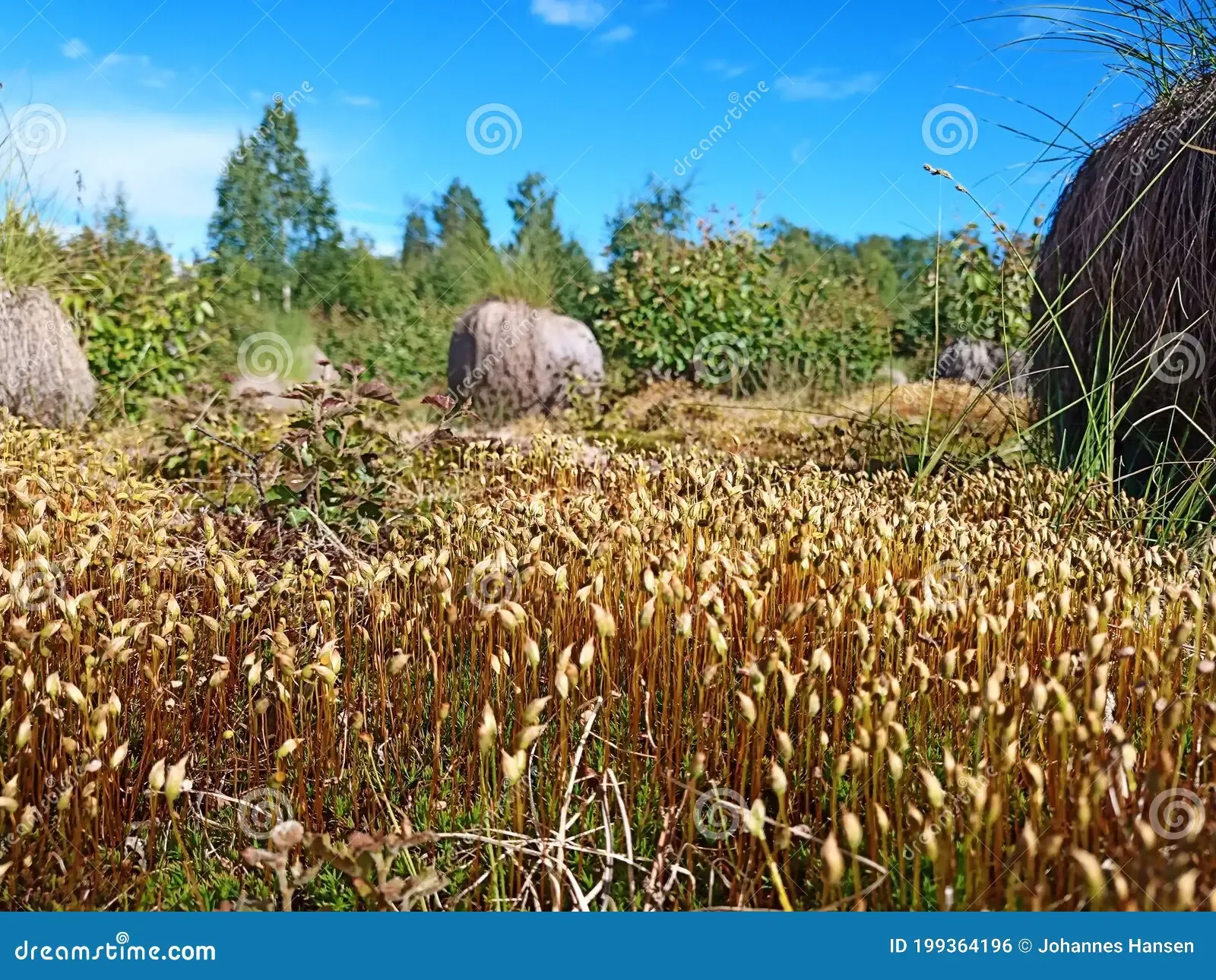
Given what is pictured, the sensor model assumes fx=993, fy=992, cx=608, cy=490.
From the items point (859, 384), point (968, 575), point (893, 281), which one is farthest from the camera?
point (893, 281)

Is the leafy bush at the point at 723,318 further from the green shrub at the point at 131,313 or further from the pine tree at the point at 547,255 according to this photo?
the green shrub at the point at 131,313

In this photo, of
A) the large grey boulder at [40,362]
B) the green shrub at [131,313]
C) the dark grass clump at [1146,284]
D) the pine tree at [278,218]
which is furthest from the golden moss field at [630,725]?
the pine tree at [278,218]

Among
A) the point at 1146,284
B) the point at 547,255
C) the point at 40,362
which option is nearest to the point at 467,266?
the point at 547,255

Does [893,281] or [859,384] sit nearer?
[859,384]

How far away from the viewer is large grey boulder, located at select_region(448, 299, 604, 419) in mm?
9852

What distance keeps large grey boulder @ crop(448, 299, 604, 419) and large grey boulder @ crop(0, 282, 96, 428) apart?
3.38 meters

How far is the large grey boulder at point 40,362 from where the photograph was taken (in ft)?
24.5

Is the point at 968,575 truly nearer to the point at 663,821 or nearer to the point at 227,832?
the point at 663,821

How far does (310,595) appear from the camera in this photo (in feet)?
9.23

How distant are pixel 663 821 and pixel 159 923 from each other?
899mm

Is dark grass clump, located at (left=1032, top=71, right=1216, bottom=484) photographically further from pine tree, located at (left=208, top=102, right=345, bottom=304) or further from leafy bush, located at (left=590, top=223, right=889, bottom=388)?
pine tree, located at (left=208, top=102, right=345, bottom=304)

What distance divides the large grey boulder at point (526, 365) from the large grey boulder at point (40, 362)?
3.38m

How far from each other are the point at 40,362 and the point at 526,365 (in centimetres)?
423

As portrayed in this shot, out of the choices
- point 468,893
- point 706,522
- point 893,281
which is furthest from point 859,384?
point 893,281
